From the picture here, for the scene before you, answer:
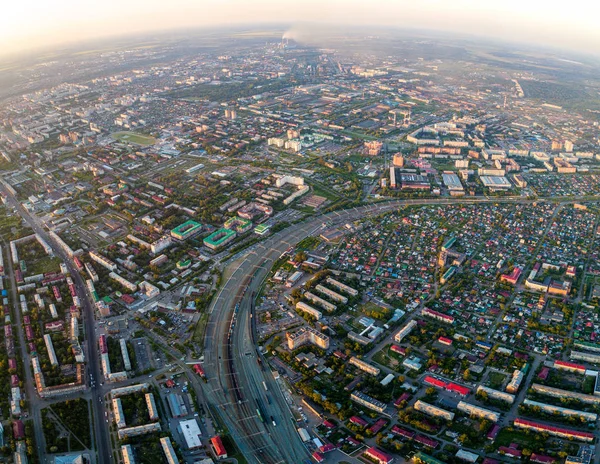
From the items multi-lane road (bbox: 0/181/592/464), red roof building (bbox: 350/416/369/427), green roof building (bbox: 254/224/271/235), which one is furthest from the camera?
green roof building (bbox: 254/224/271/235)

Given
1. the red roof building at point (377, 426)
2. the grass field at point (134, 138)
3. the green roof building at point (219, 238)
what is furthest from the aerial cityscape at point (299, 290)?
the grass field at point (134, 138)

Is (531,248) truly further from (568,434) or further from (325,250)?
(568,434)

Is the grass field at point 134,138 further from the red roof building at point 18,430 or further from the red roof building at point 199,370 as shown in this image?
the red roof building at point 18,430

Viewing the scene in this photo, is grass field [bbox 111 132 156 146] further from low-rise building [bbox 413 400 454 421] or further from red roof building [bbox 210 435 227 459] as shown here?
low-rise building [bbox 413 400 454 421]

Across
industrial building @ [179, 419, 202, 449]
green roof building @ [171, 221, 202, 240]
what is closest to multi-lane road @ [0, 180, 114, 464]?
industrial building @ [179, 419, 202, 449]

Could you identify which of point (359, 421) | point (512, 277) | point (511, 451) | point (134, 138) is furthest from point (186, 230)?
point (134, 138)

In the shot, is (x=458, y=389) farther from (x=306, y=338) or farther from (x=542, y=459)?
(x=306, y=338)
